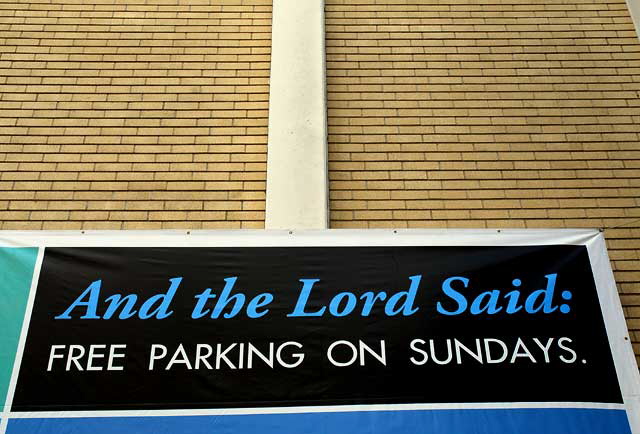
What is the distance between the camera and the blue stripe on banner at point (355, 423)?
4090mm

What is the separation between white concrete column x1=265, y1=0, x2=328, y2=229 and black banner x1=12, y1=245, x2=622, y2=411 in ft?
1.87

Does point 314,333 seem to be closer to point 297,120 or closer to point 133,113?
point 297,120

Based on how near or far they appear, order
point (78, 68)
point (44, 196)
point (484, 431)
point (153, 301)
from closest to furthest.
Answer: point (484, 431)
point (153, 301)
point (44, 196)
point (78, 68)

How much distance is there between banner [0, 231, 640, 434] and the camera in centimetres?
418

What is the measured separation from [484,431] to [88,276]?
3.08 metres

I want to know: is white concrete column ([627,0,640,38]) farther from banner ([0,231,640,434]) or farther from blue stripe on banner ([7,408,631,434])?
blue stripe on banner ([7,408,631,434])

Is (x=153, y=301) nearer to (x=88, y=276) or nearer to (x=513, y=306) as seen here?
(x=88, y=276)

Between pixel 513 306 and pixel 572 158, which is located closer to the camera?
pixel 513 306

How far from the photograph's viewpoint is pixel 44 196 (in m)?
5.38

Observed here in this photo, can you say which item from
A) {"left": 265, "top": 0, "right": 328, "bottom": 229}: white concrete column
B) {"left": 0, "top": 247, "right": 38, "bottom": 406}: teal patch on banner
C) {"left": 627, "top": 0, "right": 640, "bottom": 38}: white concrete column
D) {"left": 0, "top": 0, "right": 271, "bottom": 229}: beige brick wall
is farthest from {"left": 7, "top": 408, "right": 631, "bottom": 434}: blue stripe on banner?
{"left": 627, "top": 0, "right": 640, "bottom": 38}: white concrete column

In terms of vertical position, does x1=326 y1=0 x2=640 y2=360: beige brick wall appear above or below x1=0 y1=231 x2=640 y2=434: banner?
above

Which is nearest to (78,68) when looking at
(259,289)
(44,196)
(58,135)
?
(58,135)

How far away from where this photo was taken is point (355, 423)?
13.6ft

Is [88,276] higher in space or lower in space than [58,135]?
lower
